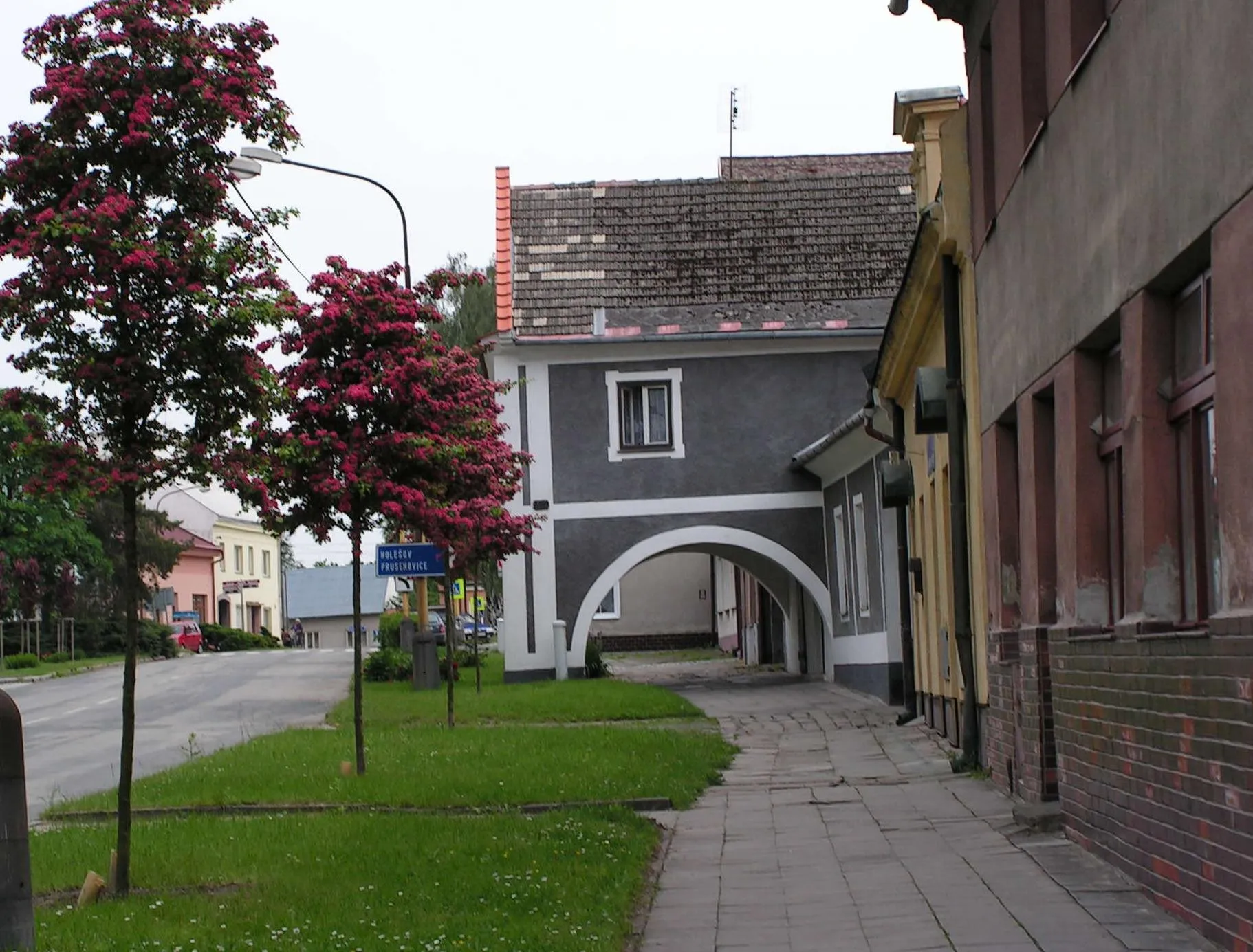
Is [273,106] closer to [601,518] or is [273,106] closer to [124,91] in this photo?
[124,91]

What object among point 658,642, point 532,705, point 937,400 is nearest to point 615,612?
point 658,642

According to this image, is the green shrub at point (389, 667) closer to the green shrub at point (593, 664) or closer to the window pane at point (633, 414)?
the green shrub at point (593, 664)

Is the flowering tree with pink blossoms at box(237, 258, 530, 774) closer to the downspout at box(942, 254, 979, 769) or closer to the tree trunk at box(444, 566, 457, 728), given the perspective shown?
the downspout at box(942, 254, 979, 769)

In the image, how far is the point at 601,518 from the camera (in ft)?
105

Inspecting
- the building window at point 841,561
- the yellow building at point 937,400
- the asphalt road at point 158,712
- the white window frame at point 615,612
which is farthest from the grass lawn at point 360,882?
the white window frame at point 615,612

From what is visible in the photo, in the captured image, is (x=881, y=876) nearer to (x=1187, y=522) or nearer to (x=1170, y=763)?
(x=1170, y=763)

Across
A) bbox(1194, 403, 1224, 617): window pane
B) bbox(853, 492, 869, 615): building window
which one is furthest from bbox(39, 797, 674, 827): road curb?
bbox(853, 492, 869, 615): building window

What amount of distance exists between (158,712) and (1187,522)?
22.6 metres

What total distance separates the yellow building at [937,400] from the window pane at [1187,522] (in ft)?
19.3

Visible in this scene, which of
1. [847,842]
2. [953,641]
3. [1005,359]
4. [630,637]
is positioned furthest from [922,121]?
[630,637]

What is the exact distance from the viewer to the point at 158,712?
2848 cm

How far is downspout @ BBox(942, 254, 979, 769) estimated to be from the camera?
15.4 meters

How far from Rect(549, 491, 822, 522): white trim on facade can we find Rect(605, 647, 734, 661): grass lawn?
50.0ft

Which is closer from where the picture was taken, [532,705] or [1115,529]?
[1115,529]
